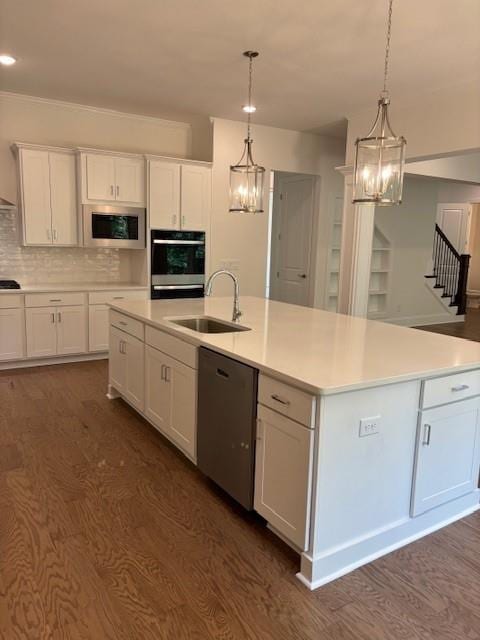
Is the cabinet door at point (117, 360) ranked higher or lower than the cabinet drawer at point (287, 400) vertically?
lower

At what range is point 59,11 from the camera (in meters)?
3.18

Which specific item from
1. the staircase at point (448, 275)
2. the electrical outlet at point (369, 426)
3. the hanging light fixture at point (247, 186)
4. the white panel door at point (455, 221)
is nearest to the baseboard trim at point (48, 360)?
the hanging light fixture at point (247, 186)

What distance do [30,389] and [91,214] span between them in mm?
2016

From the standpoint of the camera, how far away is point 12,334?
4.93 metres

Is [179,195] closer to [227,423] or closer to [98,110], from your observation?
[98,110]

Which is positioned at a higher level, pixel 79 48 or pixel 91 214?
pixel 79 48

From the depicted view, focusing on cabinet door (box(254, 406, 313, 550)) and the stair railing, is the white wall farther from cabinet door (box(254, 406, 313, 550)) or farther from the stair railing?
cabinet door (box(254, 406, 313, 550))

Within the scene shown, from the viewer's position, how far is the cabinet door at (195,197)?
5730 millimetres

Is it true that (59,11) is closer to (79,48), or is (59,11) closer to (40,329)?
(79,48)

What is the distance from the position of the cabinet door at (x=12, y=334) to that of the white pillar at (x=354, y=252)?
3571 mm

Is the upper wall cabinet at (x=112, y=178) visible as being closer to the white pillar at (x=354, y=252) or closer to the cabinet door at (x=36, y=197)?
the cabinet door at (x=36, y=197)

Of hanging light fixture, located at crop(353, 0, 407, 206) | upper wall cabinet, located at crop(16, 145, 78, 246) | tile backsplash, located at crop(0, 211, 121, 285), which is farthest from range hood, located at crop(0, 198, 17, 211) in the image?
hanging light fixture, located at crop(353, 0, 407, 206)

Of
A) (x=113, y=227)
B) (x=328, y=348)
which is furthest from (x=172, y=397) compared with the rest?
(x=113, y=227)

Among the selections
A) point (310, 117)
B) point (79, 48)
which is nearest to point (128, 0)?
point (79, 48)
